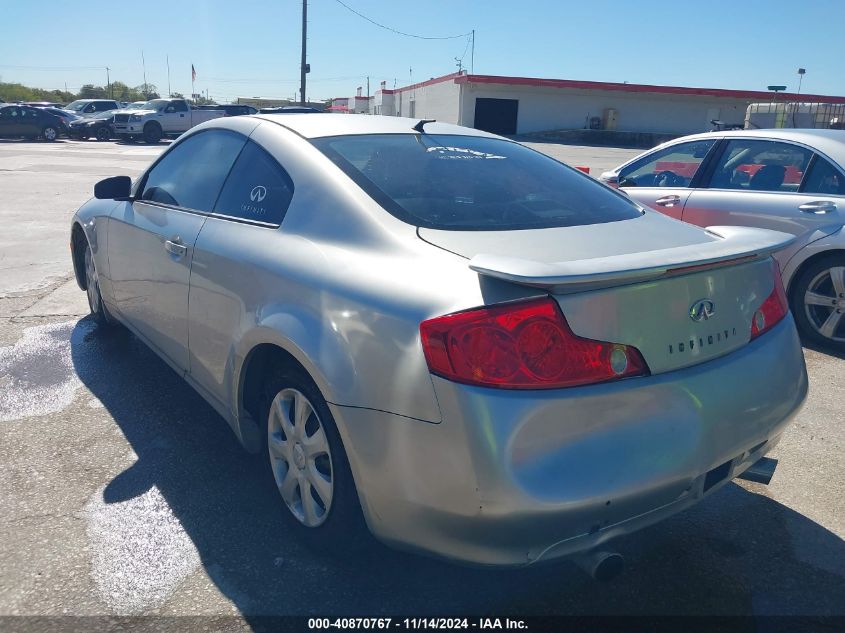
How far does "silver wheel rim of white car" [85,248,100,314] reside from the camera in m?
5.04

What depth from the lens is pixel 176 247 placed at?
339 cm

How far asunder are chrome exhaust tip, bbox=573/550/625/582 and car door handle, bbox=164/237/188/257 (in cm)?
216

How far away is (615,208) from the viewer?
3.06 metres

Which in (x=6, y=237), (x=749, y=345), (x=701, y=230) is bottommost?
(x=6, y=237)

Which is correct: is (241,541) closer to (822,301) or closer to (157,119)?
(822,301)

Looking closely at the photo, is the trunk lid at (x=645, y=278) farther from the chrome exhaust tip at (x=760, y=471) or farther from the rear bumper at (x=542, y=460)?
the chrome exhaust tip at (x=760, y=471)

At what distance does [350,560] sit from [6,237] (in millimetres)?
8309

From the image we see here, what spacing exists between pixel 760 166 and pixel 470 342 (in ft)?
15.1

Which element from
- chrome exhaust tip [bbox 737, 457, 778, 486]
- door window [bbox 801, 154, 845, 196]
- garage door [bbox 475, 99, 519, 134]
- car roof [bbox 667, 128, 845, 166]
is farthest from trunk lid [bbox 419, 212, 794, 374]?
garage door [bbox 475, 99, 519, 134]

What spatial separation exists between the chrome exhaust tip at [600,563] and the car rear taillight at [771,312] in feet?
2.97

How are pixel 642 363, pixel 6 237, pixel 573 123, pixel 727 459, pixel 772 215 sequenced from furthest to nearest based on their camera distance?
pixel 573 123 < pixel 6 237 < pixel 772 215 < pixel 727 459 < pixel 642 363

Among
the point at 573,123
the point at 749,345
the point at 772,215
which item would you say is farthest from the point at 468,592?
the point at 573,123

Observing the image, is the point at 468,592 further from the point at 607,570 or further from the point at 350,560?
the point at 607,570

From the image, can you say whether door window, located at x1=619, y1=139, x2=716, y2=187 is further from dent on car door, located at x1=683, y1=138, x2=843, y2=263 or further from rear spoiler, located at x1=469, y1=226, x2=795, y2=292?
rear spoiler, located at x1=469, y1=226, x2=795, y2=292
